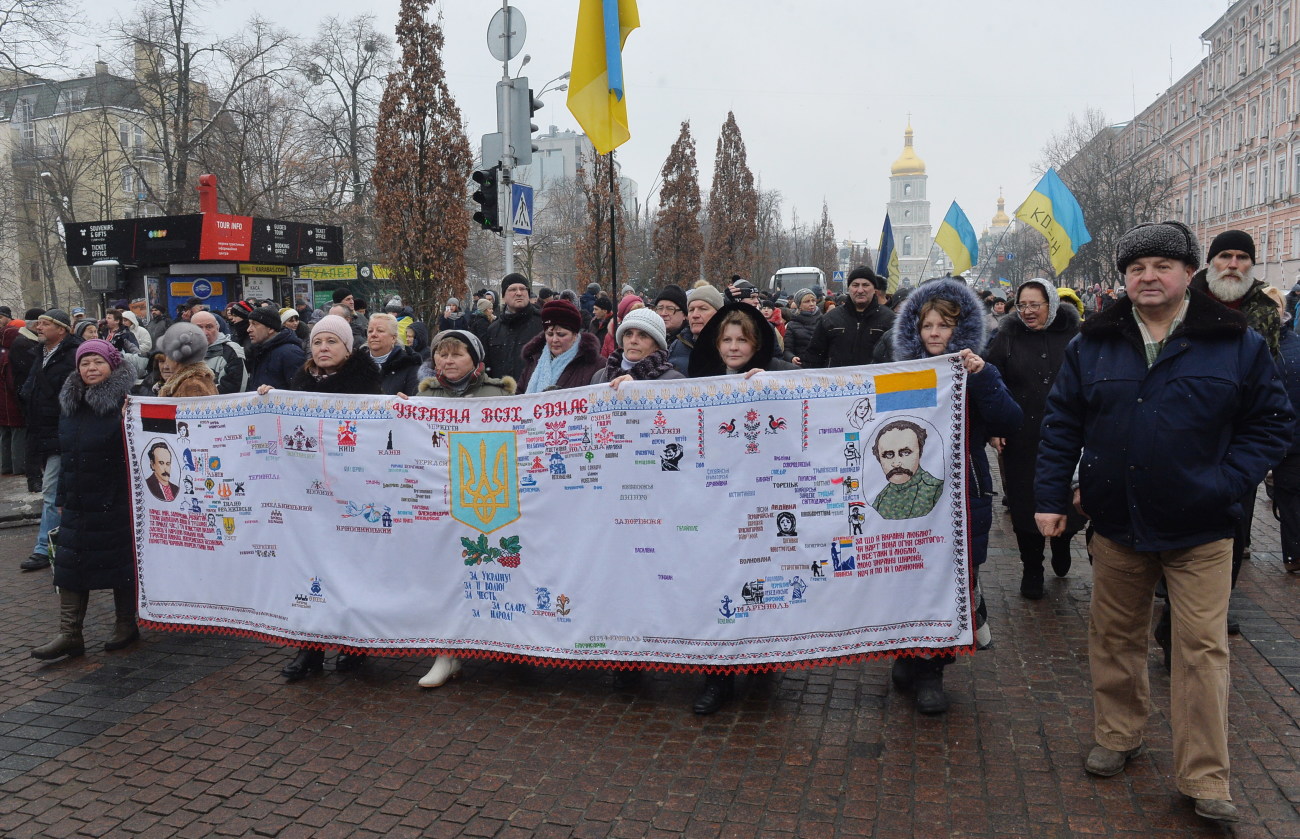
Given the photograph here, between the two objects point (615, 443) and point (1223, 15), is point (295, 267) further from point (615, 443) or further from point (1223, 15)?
point (1223, 15)

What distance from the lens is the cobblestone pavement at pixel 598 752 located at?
3.86 m

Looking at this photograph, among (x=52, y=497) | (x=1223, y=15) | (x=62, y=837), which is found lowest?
(x=62, y=837)

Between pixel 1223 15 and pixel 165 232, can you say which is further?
pixel 1223 15

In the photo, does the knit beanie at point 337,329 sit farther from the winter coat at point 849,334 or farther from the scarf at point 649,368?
the winter coat at point 849,334

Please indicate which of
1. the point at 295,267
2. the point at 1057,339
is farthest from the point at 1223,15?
the point at 1057,339

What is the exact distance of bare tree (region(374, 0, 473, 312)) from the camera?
658 inches

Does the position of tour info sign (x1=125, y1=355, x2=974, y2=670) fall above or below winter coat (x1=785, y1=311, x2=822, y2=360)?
below

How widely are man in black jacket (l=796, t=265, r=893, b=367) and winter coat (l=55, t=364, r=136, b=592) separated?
5990 millimetres

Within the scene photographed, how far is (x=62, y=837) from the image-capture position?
12.9ft

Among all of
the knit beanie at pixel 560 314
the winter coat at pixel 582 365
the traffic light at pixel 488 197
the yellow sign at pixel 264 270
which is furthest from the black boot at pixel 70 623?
the yellow sign at pixel 264 270

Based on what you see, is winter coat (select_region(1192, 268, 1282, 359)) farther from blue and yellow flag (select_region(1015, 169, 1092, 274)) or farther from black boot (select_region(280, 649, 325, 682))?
blue and yellow flag (select_region(1015, 169, 1092, 274))

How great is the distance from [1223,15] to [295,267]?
71.4m

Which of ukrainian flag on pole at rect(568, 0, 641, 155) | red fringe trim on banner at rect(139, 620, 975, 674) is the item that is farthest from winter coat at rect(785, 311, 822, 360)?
red fringe trim on banner at rect(139, 620, 975, 674)

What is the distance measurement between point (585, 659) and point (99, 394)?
3.55 m
